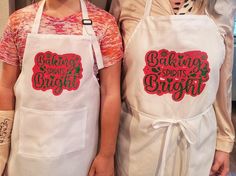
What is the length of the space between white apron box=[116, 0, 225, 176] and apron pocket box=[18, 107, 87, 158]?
5.9 inches

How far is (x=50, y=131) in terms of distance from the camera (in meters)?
0.80

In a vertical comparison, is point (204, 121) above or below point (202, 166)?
above

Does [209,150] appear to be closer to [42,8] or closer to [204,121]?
[204,121]

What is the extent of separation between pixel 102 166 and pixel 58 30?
1.20 feet

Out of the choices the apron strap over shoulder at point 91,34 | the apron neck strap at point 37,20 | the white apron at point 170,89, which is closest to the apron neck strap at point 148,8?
the white apron at point 170,89

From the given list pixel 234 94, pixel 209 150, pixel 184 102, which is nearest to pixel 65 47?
pixel 184 102

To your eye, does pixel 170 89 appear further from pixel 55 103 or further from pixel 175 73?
pixel 55 103

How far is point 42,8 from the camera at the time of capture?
802mm

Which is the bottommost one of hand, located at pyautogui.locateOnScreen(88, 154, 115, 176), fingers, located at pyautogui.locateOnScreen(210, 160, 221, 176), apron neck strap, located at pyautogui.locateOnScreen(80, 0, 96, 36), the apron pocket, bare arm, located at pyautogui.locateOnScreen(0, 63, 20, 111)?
fingers, located at pyautogui.locateOnScreen(210, 160, 221, 176)

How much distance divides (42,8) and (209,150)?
1.93 ft

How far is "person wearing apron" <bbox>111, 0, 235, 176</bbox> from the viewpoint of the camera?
0.81 meters

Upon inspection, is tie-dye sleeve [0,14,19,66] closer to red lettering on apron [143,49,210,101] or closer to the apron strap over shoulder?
the apron strap over shoulder

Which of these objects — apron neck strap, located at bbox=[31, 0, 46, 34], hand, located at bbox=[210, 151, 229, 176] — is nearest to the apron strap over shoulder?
apron neck strap, located at bbox=[31, 0, 46, 34]

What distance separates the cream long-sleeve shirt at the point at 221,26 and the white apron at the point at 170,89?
0.02 m
